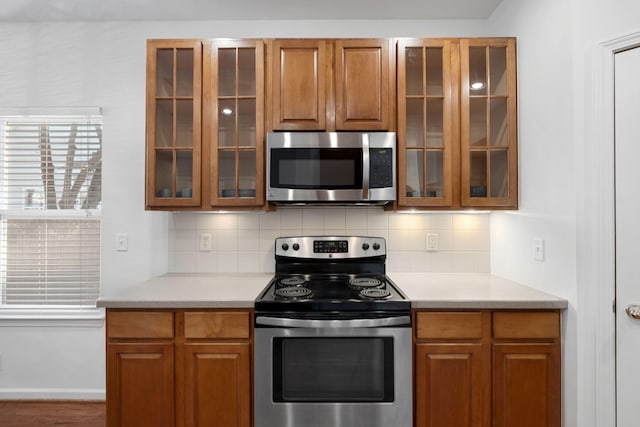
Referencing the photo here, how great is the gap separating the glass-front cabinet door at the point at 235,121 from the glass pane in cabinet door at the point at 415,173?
0.85 metres

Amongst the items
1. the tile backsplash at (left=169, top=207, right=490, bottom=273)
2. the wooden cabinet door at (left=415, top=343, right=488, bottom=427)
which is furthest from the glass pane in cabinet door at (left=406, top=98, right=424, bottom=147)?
the wooden cabinet door at (left=415, top=343, right=488, bottom=427)

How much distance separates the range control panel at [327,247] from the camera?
2264 mm

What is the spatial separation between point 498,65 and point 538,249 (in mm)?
1070

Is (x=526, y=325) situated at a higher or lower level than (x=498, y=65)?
lower

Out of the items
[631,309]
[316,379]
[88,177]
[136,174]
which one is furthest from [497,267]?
[88,177]

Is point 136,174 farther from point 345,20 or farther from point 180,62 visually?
point 345,20

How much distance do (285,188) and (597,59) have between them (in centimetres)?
158

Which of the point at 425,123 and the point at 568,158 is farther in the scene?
the point at 425,123

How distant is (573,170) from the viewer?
1.60 m

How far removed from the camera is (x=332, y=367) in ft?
5.55

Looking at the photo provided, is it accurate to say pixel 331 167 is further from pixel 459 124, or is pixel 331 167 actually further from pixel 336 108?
pixel 459 124

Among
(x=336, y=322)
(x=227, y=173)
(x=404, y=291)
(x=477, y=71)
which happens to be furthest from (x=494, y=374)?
(x=227, y=173)

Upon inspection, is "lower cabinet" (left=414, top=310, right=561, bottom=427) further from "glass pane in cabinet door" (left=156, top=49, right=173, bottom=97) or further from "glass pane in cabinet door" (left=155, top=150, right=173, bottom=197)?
"glass pane in cabinet door" (left=156, top=49, right=173, bottom=97)

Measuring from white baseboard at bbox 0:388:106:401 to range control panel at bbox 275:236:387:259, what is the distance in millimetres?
1624
